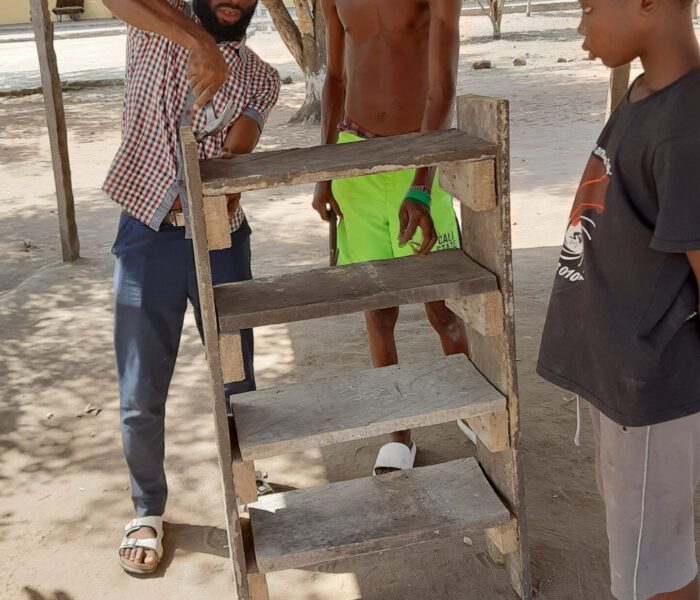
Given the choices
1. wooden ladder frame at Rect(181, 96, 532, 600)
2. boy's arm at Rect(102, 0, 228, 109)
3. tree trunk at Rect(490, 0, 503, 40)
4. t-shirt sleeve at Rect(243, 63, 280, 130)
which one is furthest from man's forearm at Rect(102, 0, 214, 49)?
tree trunk at Rect(490, 0, 503, 40)

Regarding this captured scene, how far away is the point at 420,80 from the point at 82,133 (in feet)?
33.0

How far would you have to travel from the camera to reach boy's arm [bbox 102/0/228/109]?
7.18ft

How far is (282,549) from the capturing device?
231 centimetres

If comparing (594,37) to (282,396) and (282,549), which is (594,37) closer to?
(282,396)

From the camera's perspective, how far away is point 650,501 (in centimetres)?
191

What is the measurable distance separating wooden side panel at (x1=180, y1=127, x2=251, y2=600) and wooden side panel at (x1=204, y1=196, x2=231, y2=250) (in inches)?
0.8

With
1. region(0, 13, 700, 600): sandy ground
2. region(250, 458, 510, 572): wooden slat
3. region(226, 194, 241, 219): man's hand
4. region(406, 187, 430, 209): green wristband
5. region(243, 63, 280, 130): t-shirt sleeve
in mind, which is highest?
region(243, 63, 280, 130): t-shirt sleeve

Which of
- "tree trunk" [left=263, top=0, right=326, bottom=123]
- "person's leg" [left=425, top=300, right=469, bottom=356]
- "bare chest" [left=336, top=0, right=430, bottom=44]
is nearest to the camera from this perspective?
"bare chest" [left=336, top=0, right=430, bottom=44]

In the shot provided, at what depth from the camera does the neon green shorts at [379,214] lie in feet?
10.2

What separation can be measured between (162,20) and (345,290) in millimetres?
823

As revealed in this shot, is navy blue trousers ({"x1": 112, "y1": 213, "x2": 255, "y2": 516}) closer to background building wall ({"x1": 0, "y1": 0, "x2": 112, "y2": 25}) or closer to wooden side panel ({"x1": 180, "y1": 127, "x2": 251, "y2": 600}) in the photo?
wooden side panel ({"x1": 180, "y1": 127, "x2": 251, "y2": 600})

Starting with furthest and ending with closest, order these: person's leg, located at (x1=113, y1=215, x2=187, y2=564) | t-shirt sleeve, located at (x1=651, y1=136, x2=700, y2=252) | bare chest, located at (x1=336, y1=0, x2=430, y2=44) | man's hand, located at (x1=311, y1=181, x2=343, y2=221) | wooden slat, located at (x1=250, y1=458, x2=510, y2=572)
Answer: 1. man's hand, located at (x1=311, y1=181, x2=343, y2=221)
2. bare chest, located at (x1=336, y1=0, x2=430, y2=44)
3. person's leg, located at (x1=113, y1=215, x2=187, y2=564)
4. wooden slat, located at (x1=250, y1=458, x2=510, y2=572)
5. t-shirt sleeve, located at (x1=651, y1=136, x2=700, y2=252)

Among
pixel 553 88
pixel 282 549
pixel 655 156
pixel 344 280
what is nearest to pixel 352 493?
pixel 282 549

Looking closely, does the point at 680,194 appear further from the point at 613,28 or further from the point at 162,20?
the point at 162,20
